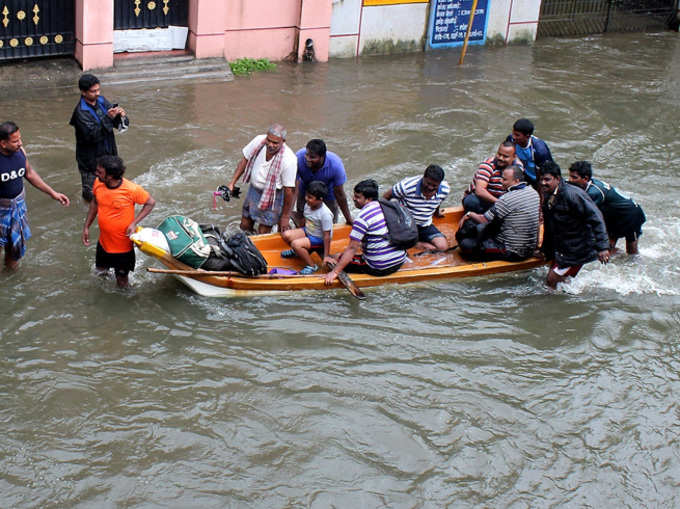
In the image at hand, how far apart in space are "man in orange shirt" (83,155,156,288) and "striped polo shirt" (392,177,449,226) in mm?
2587

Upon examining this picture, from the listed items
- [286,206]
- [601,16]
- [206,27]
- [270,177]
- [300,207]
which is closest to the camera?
[270,177]

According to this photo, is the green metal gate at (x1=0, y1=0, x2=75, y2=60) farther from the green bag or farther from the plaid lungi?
the green bag

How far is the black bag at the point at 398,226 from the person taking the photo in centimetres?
740

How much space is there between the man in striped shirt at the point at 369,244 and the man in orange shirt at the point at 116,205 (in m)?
1.86

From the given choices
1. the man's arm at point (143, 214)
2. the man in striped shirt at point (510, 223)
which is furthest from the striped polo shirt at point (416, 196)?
the man's arm at point (143, 214)

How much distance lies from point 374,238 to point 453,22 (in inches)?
413

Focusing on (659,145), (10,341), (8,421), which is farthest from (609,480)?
(659,145)

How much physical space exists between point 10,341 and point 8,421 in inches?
42.1

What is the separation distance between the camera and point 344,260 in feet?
24.3

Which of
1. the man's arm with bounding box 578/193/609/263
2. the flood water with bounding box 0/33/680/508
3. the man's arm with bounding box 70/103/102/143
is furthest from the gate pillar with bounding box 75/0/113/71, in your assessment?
the man's arm with bounding box 578/193/609/263

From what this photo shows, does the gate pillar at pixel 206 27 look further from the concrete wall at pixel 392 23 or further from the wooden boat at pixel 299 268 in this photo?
the wooden boat at pixel 299 268

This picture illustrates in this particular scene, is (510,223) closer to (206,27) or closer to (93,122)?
(93,122)

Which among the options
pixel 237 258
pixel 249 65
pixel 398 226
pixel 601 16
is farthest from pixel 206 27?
pixel 601 16

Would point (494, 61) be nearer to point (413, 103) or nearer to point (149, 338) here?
point (413, 103)
